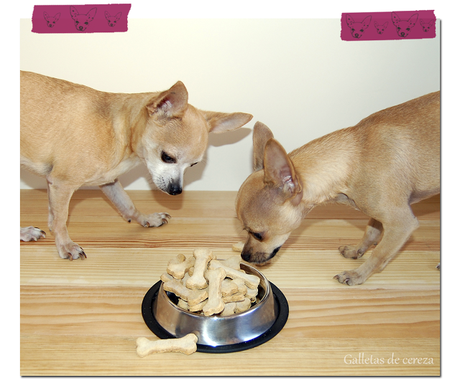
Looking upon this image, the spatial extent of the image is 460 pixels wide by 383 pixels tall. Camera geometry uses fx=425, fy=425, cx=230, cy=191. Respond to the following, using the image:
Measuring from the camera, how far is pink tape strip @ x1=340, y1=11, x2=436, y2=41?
2.57 m

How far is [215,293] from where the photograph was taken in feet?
6.07

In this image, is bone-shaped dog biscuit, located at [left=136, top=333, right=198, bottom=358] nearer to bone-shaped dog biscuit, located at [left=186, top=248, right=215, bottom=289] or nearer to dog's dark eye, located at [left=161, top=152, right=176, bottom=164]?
bone-shaped dog biscuit, located at [left=186, top=248, right=215, bottom=289]

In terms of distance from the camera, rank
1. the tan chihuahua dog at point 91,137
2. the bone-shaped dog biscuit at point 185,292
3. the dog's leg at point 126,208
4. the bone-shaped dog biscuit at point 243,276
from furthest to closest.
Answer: the dog's leg at point 126,208 → the tan chihuahua dog at point 91,137 → the bone-shaped dog biscuit at point 243,276 → the bone-shaped dog biscuit at point 185,292

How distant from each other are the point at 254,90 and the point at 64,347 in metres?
2.11

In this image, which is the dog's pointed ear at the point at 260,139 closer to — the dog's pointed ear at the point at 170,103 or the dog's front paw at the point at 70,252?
the dog's pointed ear at the point at 170,103

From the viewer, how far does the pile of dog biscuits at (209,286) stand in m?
1.85

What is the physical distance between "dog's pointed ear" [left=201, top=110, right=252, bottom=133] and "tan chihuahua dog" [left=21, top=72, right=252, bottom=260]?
0.14m

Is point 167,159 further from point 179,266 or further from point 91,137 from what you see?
point 179,266

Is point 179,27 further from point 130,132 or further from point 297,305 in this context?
point 297,305

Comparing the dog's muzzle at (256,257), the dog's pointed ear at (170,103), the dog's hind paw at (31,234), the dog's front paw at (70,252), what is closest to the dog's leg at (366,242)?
the dog's muzzle at (256,257)

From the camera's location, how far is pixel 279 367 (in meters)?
1.72

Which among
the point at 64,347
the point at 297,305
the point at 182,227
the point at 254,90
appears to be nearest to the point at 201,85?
the point at 254,90

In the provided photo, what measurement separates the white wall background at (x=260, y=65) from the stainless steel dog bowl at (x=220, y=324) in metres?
1.62

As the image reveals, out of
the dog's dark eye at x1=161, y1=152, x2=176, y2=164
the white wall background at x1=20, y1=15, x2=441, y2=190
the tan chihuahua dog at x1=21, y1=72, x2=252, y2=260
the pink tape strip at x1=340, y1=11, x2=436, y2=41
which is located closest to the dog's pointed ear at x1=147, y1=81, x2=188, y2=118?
the tan chihuahua dog at x1=21, y1=72, x2=252, y2=260
